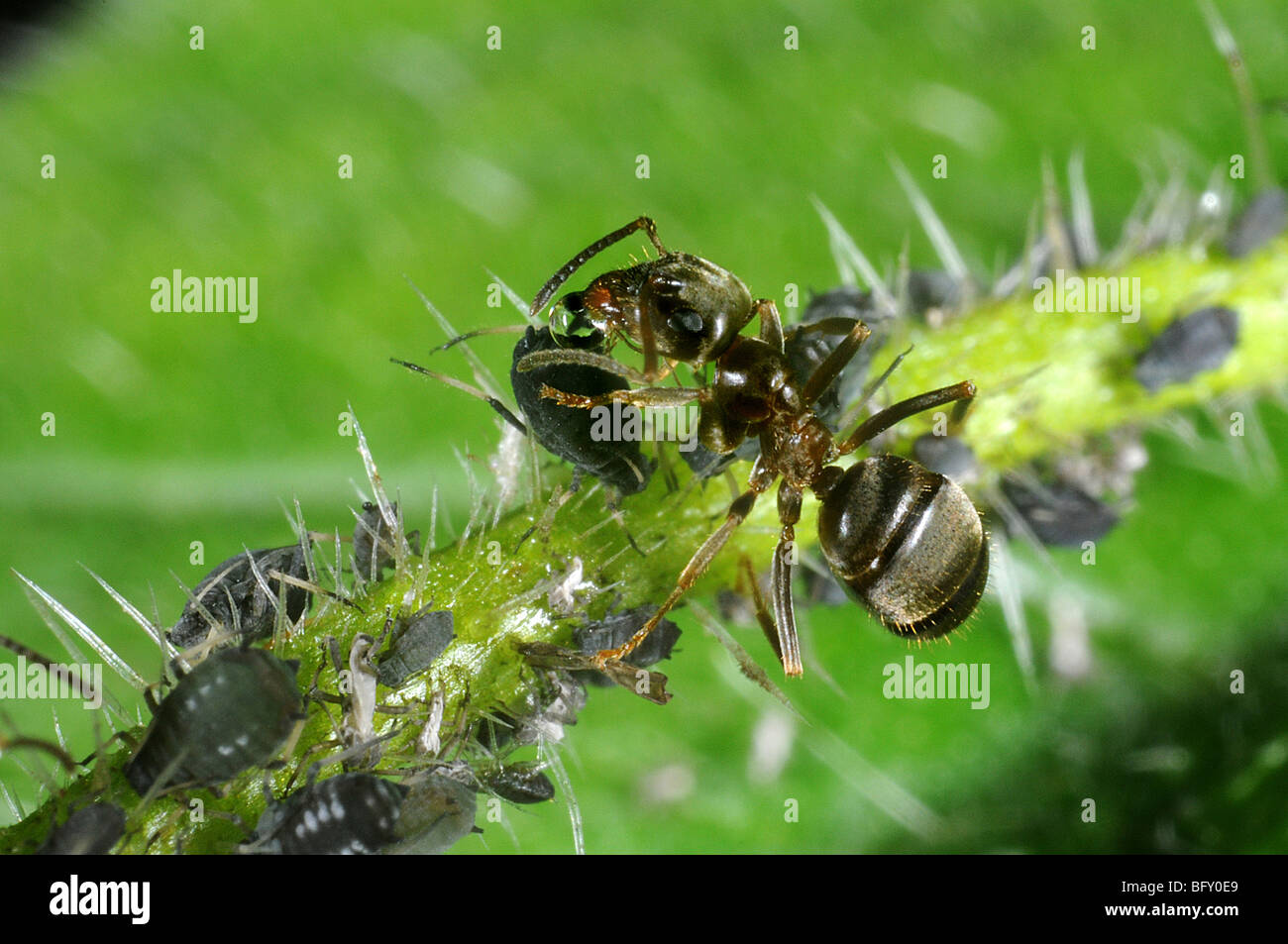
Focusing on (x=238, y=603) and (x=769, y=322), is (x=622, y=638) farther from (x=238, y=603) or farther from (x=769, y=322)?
(x=769, y=322)

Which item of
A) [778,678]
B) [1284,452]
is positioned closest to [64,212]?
[778,678]

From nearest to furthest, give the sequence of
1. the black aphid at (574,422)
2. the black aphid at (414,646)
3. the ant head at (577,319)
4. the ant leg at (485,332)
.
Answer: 1. the black aphid at (414,646)
2. the black aphid at (574,422)
3. the ant leg at (485,332)
4. the ant head at (577,319)

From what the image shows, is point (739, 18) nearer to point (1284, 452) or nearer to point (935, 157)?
point (935, 157)

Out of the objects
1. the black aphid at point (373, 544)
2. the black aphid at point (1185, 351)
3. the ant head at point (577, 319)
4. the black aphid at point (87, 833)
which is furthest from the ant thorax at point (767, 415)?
the black aphid at point (87, 833)

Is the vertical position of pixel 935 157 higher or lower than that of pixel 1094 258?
higher

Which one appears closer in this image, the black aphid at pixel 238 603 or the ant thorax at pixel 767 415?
the black aphid at pixel 238 603

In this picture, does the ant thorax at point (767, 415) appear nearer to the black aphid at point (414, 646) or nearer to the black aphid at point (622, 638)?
the black aphid at point (622, 638)

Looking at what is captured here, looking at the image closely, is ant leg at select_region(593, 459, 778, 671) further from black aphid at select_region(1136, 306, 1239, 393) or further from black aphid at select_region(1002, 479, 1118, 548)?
black aphid at select_region(1136, 306, 1239, 393)
